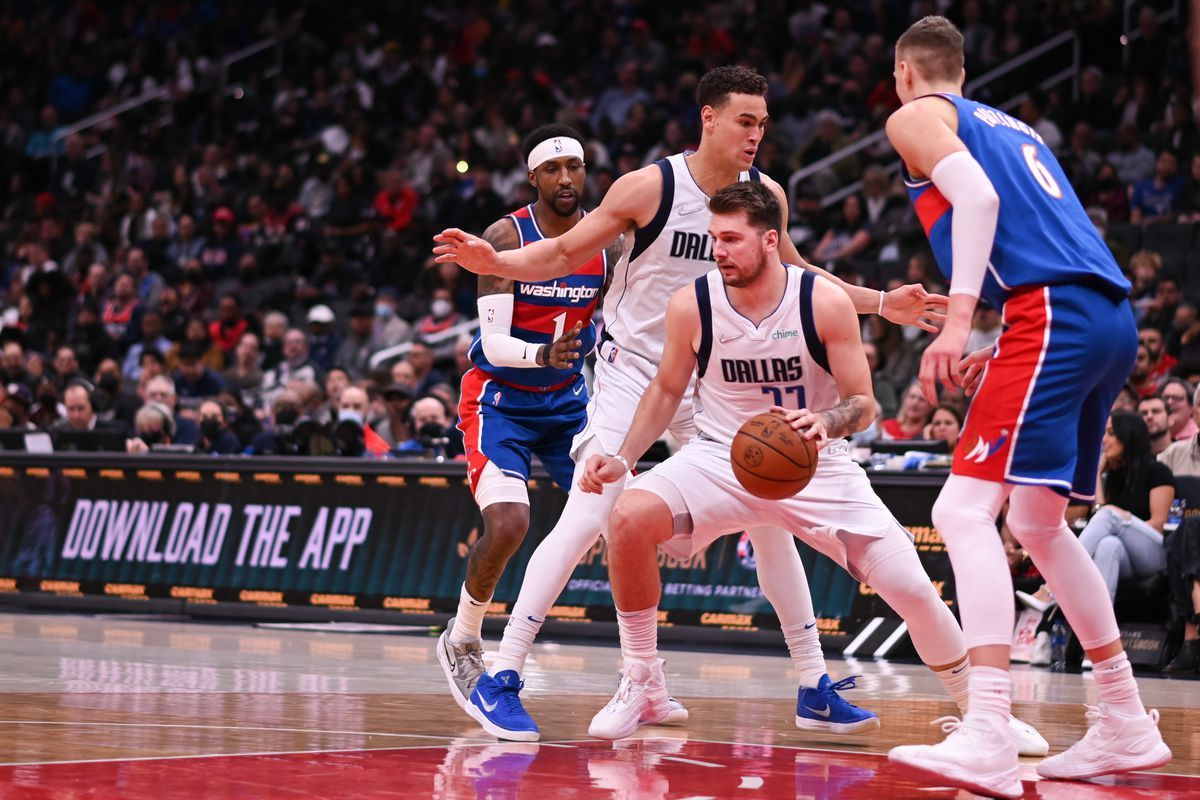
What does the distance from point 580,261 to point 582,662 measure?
4190mm

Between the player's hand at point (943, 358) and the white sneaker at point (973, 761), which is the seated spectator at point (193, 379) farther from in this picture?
the white sneaker at point (973, 761)

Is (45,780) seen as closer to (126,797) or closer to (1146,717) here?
(126,797)

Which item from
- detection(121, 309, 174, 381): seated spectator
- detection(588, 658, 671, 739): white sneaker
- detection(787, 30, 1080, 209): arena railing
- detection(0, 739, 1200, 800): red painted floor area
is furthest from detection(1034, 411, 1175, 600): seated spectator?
detection(121, 309, 174, 381): seated spectator

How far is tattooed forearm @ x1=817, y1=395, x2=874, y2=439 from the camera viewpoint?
19.7ft

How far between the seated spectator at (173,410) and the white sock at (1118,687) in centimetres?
1133

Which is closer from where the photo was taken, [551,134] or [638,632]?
[638,632]

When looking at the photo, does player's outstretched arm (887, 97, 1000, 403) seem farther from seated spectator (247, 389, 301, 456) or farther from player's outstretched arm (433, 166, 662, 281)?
seated spectator (247, 389, 301, 456)

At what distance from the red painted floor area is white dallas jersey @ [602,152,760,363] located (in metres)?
1.82

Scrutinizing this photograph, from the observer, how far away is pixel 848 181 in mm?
19484

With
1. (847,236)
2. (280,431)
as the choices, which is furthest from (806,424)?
(847,236)

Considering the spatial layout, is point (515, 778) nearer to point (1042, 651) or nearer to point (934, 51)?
point (934, 51)

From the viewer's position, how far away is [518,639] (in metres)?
6.71

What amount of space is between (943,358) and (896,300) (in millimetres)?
1626

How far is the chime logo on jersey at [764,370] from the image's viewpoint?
20.8 feet
